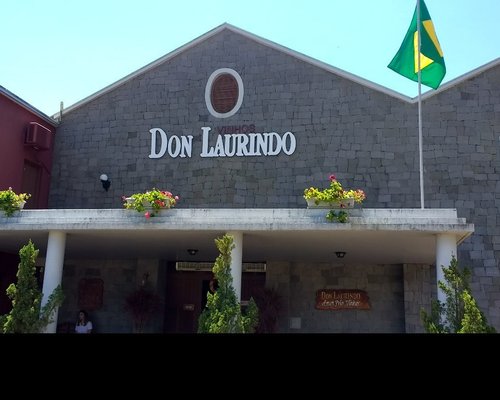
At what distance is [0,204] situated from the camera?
11.9m

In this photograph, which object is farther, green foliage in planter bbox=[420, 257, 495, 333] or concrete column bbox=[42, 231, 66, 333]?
concrete column bbox=[42, 231, 66, 333]

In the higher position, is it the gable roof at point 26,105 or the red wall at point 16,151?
the gable roof at point 26,105

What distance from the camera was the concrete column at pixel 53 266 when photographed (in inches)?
448

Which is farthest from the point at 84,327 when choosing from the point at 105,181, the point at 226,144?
the point at 226,144

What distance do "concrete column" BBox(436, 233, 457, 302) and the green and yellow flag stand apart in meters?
5.41

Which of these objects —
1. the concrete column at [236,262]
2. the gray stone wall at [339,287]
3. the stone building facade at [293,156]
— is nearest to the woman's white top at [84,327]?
the stone building facade at [293,156]

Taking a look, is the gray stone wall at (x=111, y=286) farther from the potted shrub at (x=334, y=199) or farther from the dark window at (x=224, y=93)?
the potted shrub at (x=334, y=199)

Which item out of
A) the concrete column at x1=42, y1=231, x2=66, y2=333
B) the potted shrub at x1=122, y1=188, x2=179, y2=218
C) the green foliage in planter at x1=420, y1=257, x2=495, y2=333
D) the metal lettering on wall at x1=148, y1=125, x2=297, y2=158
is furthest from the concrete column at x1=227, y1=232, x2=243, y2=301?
the metal lettering on wall at x1=148, y1=125, x2=297, y2=158

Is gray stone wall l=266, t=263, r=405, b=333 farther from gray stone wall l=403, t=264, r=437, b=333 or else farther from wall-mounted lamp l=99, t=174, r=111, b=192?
wall-mounted lamp l=99, t=174, r=111, b=192

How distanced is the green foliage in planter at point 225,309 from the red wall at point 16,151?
306 inches

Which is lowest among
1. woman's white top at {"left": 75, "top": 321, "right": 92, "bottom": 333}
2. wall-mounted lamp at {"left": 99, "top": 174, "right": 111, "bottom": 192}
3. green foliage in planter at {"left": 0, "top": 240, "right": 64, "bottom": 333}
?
woman's white top at {"left": 75, "top": 321, "right": 92, "bottom": 333}

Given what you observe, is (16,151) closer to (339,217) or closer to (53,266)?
(53,266)

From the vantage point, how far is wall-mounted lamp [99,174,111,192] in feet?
54.3

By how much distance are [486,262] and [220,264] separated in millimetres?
7869
